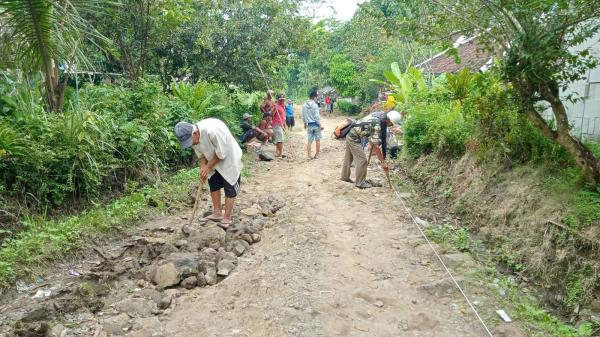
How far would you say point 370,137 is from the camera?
24.1 feet

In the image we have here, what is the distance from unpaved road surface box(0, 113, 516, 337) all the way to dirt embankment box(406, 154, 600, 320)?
863 mm

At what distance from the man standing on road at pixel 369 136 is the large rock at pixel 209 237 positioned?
2.97 m

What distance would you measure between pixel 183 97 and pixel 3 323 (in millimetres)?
Answer: 7470

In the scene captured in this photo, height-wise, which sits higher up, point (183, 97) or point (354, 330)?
point (183, 97)

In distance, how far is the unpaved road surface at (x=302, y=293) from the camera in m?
3.74

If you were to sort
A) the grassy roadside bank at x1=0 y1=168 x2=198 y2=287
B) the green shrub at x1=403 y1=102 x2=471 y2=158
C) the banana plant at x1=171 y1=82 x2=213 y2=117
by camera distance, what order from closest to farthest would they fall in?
1. the grassy roadside bank at x1=0 y1=168 x2=198 y2=287
2. the green shrub at x1=403 y1=102 x2=471 y2=158
3. the banana plant at x1=171 y1=82 x2=213 y2=117

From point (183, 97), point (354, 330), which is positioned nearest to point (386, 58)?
point (183, 97)

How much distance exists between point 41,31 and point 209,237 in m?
3.18

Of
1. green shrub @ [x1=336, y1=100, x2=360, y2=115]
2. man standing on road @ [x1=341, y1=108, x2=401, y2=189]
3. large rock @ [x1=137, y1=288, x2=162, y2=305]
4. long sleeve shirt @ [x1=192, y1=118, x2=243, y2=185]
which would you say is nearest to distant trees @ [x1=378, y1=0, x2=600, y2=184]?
man standing on road @ [x1=341, y1=108, x2=401, y2=189]

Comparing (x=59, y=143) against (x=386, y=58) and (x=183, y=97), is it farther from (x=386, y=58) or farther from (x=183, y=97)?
(x=386, y=58)

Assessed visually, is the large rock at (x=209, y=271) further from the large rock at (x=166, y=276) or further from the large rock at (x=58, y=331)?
the large rock at (x=58, y=331)

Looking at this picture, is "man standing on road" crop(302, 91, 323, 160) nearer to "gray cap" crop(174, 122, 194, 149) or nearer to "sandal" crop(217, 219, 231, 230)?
"sandal" crop(217, 219, 231, 230)

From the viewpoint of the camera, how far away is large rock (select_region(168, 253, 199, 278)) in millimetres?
4547

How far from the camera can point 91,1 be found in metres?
5.93
